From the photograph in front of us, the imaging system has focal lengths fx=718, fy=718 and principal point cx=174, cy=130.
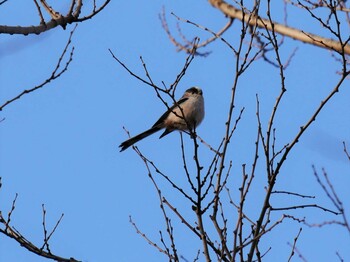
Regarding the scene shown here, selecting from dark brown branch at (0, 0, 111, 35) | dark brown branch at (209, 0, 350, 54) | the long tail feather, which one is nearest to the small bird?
the long tail feather

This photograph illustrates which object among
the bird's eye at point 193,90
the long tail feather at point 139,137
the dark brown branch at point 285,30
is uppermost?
the dark brown branch at point 285,30

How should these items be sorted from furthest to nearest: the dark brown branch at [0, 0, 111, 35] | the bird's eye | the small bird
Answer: the bird's eye, the small bird, the dark brown branch at [0, 0, 111, 35]

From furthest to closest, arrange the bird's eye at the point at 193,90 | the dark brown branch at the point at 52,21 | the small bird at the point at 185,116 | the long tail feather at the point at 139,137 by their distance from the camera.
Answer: the bird's eye at the point at 193,90 < the small bird at the point at 185,116 < the long tail feather at the point at 139,137 < the dark brown branch at the point at 52,21

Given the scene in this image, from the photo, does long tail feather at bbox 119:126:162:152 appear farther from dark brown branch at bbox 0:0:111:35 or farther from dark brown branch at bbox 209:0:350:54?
dark brown branch at bbox 0:0:111:35

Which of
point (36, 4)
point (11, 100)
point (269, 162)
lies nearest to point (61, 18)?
point (36, 4)

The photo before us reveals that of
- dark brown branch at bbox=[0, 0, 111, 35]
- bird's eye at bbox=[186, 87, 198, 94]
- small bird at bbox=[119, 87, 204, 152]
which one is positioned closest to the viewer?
dark brown branch at bbox=[0, 0, 111, 35]

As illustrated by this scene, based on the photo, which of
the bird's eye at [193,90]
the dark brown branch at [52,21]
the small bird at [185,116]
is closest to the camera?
the dark brown branch at [52,21]

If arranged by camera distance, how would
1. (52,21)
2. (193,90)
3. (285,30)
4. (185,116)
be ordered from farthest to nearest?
(193,90) < (285,30) < (185,116) < (52,21)

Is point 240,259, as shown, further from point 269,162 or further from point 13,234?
point 13,234

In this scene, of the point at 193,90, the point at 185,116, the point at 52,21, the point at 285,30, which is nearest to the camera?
the point at 52,21

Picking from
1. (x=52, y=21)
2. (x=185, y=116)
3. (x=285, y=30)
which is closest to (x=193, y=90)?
(x=185, y=116)

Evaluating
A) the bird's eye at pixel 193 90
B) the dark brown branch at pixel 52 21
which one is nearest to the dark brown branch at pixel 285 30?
the bird's eye at pixel 193 90

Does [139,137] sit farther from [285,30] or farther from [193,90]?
[285,30]

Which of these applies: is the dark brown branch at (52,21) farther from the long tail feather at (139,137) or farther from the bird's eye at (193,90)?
the bird's eye at (193,90)
